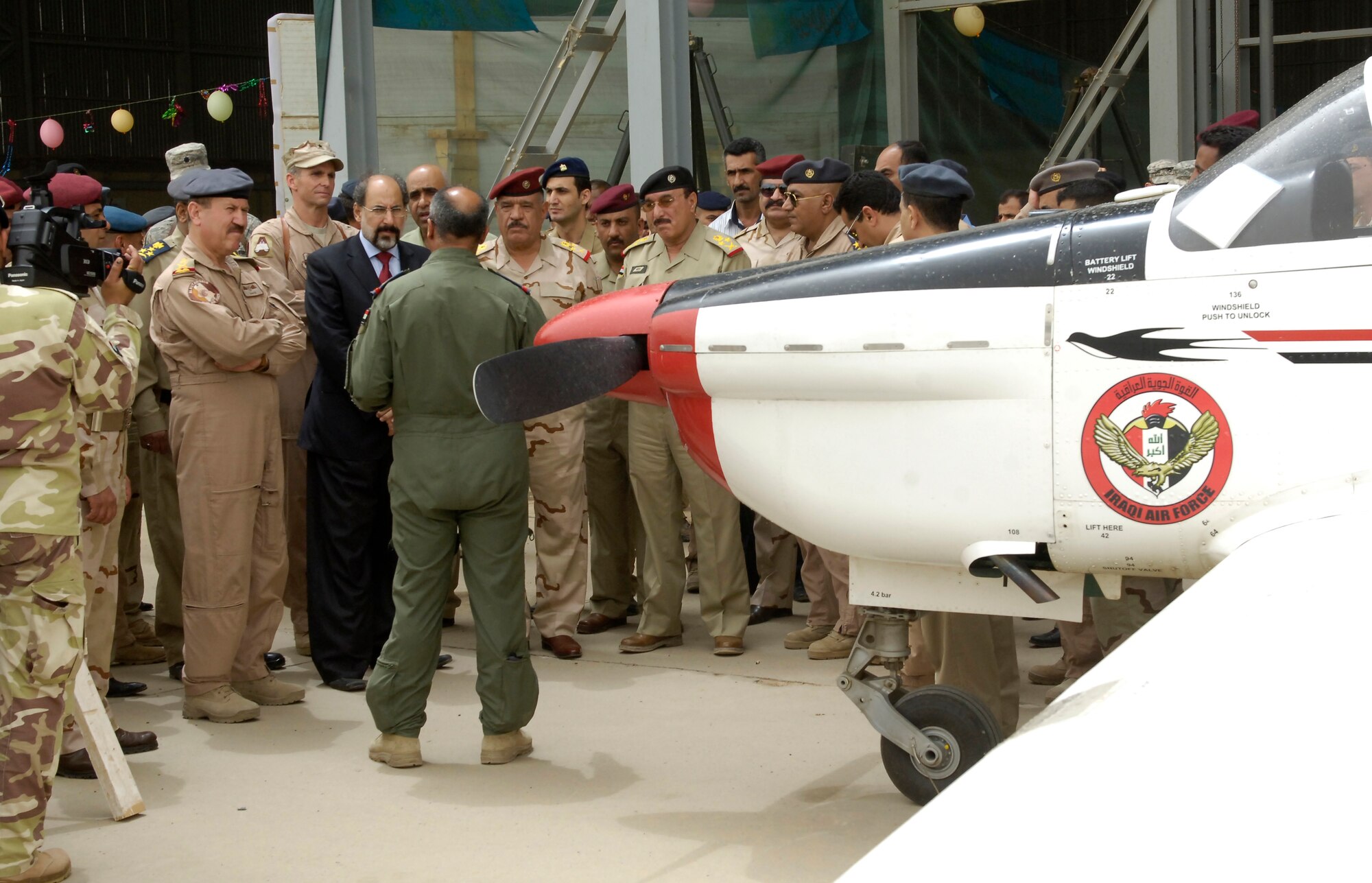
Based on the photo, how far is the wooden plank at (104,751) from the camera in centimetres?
411

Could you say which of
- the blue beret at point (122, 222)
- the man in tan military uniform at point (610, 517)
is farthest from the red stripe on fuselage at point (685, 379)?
the blue beret at point (122, 222)

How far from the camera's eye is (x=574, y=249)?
6.67 m

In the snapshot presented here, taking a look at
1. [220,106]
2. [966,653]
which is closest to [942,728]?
[966,653]

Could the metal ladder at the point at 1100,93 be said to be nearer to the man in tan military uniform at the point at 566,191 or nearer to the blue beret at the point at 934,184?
the man in tan military uniform at the point at 566,191

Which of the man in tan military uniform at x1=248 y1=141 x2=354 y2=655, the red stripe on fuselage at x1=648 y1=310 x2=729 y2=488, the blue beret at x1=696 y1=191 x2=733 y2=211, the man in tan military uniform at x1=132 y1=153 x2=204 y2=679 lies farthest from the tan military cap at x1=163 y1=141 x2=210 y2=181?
the red stripe on fuselage at x1=648 y1=310 x2=729 y2=488

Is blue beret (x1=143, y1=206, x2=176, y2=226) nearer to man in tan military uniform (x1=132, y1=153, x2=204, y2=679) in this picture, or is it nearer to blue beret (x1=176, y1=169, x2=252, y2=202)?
man in tan military uniform (x1=132, y1=153, x2=204, y2=679)

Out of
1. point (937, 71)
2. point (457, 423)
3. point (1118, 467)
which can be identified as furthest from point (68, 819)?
point (937, 71)

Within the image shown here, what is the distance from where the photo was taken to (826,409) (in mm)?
3492

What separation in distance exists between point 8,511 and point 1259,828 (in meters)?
3.08

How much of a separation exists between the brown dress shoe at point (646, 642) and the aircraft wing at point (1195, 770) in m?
4.09

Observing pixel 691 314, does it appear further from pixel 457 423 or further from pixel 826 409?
pixel 457 423

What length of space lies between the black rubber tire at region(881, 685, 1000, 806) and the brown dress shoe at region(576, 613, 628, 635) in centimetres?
283

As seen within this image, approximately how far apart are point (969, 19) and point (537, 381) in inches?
342

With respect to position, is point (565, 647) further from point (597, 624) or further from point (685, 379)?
point (685, 379)
